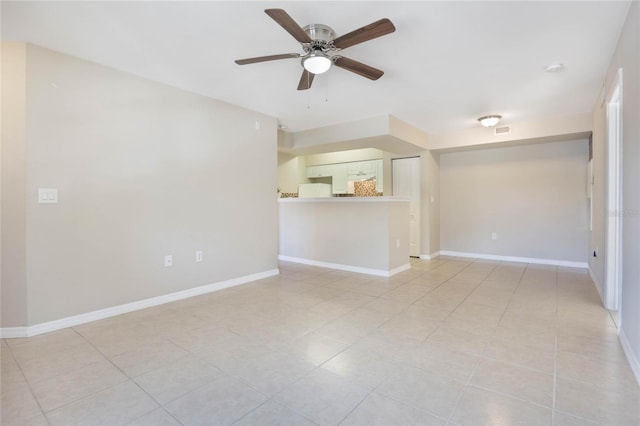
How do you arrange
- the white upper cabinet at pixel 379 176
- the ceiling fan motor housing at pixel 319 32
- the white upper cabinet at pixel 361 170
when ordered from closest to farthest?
the ceiling fan motor housing at pixel 319 32 < the white upper cabinet at pixel 379 176 < the white upper cabinet at pixel 361 170

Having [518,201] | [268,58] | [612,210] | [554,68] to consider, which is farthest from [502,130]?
[268,58]

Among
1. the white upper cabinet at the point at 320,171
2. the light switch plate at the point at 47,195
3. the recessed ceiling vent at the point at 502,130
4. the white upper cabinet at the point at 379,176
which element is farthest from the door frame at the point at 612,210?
the white upper cabinet at the point at 320,171

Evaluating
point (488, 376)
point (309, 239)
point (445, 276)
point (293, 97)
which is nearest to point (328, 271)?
point (309, 239)

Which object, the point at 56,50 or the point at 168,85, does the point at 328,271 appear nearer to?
the point at 168,85

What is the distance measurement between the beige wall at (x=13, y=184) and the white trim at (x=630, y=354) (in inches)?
169

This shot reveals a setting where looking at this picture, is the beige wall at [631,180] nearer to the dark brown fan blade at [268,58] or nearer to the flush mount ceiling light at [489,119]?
the flush mount ceiling light at [489,119]

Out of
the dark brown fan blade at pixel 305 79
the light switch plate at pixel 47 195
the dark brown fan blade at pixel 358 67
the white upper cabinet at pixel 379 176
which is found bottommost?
the light switch plate at pixel 47 195

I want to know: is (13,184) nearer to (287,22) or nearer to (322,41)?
(287,22)

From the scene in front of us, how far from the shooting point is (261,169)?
14.0 feet

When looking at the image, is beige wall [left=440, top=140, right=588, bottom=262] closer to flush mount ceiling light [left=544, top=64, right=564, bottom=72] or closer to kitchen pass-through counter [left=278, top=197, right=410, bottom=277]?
kitchen pass-through counter [left=278, top=197, right=410, bottom=277]

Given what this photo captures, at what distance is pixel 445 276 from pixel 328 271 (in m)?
1.72

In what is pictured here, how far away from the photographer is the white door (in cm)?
596

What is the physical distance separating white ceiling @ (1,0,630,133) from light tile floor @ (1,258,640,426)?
2.34 metres

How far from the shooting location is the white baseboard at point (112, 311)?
2.43 m
